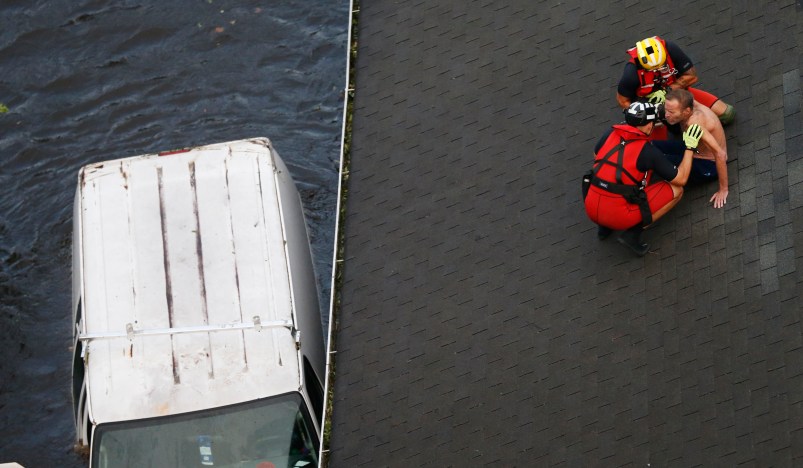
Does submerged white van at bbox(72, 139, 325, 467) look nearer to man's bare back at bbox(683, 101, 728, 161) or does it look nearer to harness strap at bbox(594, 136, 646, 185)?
harness strap at bbox(594, 136, 646, 185)

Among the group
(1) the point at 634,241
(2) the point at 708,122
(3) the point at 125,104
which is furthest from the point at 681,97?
(3) the point at 125,104

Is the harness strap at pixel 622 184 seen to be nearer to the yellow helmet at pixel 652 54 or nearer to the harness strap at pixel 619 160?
the harness strap at pixel 619 160

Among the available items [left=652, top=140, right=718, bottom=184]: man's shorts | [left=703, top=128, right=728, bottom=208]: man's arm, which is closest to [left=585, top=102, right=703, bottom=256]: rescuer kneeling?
[left=703, top=128, right=728, bottom=208]: man's arm

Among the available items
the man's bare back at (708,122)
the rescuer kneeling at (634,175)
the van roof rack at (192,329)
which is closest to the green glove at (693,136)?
the rescuer kneeling at (634,175)

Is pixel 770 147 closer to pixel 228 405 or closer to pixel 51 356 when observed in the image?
pixel 228 405

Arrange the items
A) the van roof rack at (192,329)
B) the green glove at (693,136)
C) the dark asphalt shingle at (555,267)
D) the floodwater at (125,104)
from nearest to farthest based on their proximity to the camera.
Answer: the dark asphalt shingle at (555,267) < the green glove at (693,136) < the van roof rack at (192,329) < the floodwater at (125,104)

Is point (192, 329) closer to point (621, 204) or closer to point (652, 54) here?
point (621, 204)
